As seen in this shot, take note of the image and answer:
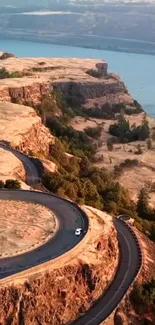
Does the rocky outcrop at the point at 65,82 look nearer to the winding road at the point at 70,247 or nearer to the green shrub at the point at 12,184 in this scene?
the green shrub at the point at 12,184

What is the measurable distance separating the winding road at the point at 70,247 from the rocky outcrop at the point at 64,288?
33cm

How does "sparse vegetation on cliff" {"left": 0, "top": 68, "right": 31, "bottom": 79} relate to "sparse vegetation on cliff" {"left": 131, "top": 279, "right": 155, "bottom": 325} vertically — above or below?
below

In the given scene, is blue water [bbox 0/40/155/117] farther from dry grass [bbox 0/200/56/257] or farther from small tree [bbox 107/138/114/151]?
dry grass [bbox 0/200/56/257]

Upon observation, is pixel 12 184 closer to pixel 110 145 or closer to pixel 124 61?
pixel 110 145

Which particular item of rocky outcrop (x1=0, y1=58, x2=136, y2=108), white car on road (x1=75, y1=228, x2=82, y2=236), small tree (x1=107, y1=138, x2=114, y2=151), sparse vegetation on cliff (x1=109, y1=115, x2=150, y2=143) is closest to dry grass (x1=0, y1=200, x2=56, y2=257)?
white car on road (x1=75, y1=228, x2=82, y2=236)

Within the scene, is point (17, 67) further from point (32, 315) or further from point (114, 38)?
point (114, 38)

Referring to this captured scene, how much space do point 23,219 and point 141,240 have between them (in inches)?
220

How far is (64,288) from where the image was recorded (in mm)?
18547

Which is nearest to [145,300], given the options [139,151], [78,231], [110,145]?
[78,231]

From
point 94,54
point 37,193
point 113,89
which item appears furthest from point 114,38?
point 37,193

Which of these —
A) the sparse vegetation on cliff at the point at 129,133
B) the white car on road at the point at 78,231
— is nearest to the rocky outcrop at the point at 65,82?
the sparse vegetation on cliff at the point at 129,133

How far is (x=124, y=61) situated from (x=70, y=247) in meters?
111

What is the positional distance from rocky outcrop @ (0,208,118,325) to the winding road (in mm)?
334

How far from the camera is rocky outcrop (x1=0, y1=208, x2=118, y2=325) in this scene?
57.1 feet
